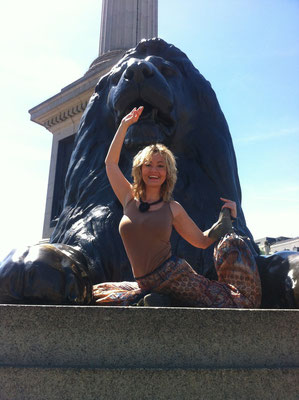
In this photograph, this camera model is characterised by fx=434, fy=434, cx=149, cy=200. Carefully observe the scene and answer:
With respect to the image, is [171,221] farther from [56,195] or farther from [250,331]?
[56,195]

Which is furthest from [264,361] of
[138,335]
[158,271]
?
[158,271]

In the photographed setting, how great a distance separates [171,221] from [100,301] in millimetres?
491

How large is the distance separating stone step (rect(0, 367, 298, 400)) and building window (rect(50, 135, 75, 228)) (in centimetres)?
729

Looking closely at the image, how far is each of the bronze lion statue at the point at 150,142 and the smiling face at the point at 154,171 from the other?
0.71 meters

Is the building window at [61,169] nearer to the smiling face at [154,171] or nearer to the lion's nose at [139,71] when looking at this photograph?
the lion's nose at [139,71]

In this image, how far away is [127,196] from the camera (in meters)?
2.16

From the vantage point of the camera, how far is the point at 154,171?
2.08m

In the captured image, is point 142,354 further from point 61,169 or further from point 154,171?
point 61,169

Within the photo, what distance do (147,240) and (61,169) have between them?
7436 millimetres

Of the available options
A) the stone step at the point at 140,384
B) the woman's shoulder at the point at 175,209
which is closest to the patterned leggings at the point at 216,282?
the woman's shoulder at the point at 175,209

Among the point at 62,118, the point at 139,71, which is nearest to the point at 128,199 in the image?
the point at 139,71

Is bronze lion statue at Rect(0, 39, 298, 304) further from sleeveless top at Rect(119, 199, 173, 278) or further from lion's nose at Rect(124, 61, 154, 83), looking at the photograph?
sleeveless top at Rect(119, 199, 173, 278)

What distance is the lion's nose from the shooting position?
9.68 feet

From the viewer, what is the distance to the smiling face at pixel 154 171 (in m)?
2.09
